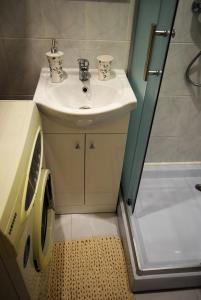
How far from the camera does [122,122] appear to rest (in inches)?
43.4

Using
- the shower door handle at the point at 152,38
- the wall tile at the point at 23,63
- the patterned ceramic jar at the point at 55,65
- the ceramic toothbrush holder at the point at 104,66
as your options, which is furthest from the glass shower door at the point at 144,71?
the wall tile at the point at 23,63

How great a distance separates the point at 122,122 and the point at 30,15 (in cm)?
70

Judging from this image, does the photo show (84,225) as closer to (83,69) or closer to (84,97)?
(84,97)

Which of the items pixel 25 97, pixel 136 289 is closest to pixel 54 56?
pixel 25 97

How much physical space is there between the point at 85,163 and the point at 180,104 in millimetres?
733

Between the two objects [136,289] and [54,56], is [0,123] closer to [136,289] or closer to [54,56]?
[54,56]

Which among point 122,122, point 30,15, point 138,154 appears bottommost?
point 138,154

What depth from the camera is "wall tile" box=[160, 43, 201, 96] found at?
4.11 ft

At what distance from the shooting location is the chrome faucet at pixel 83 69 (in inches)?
45.9

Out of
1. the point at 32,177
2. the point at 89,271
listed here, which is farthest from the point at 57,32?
the point at 89,271

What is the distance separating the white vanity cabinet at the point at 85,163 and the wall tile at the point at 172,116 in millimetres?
449

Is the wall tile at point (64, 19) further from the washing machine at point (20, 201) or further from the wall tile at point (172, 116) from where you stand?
the wall tile at point (172, 116)

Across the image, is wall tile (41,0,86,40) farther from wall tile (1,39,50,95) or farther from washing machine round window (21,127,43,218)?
washing machine round window (21,127,43,218)

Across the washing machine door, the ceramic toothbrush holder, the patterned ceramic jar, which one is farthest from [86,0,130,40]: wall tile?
the washing machine door
